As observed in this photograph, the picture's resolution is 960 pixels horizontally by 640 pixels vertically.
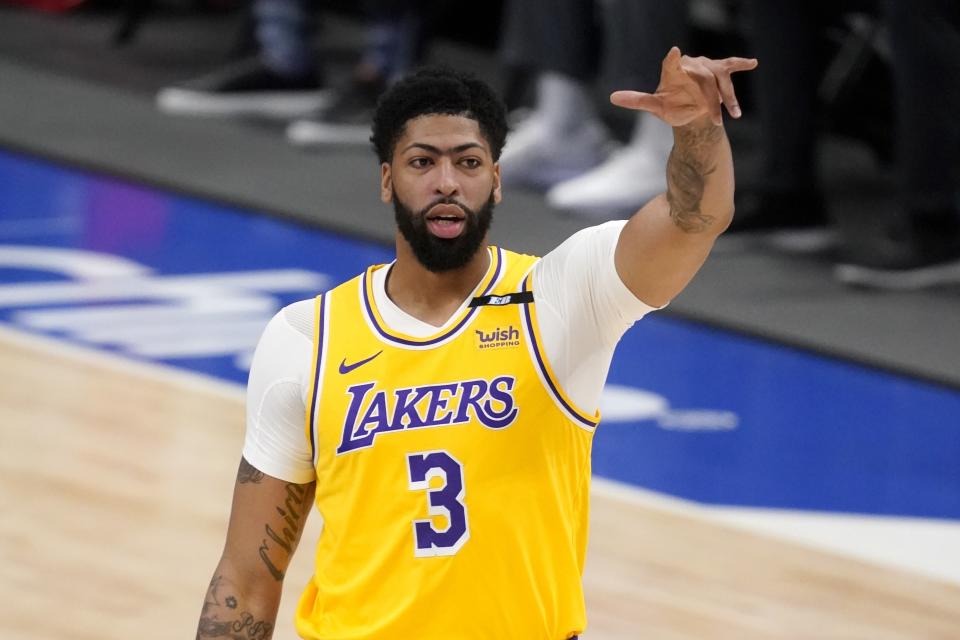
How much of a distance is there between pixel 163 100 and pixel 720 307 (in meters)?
3.75

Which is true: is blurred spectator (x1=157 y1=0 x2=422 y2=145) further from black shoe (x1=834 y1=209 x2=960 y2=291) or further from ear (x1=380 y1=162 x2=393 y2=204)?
ear (x1=380 y1=162 x2=393 y2=204)

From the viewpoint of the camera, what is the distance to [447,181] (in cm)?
261

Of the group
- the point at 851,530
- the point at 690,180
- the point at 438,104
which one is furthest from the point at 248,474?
the point at 851,530

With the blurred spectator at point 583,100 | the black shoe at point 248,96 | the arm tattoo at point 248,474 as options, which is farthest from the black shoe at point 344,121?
the arm tattoo at point 248,474

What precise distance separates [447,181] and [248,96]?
680 centimetres

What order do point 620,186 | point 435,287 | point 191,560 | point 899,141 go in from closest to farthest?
point 435,287 < point 191,560 < point 899,141 < point 620,186

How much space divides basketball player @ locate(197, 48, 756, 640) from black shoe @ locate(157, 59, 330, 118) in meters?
6.51

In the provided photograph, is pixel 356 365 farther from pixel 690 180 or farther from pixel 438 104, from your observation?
pixel 690 180

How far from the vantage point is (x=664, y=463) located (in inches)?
208

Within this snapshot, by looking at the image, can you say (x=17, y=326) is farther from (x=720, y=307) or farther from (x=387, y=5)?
(x=387, y=5)

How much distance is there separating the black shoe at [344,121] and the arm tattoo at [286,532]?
5920mm

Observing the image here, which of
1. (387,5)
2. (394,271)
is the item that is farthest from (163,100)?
(394,271)

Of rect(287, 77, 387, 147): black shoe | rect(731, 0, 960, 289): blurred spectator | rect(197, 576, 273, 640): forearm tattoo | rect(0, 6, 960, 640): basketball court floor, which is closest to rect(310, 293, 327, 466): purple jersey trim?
rect(197, 576, 273, 640): forearm tattoo

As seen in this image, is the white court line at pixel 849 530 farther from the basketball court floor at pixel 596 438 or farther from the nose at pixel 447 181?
the nose at pixel 447 181
